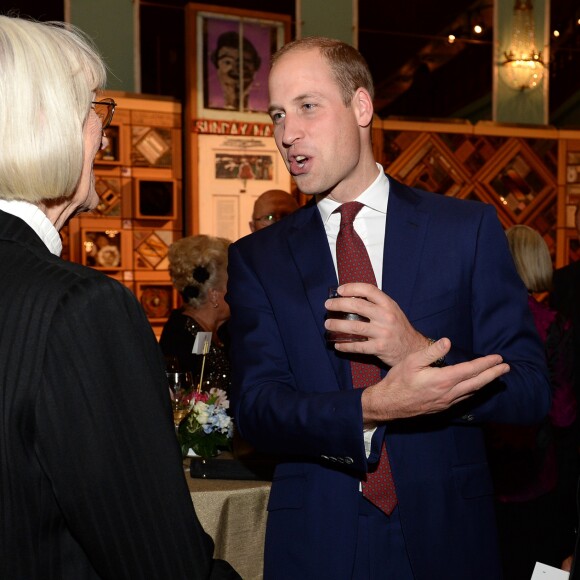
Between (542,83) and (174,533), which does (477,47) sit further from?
(174,533)

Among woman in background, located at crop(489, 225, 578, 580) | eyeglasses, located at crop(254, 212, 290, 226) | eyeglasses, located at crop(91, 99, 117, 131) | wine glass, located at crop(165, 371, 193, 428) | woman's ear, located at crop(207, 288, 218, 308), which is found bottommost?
woman in background, located at crop(489, 225, 578, 580)

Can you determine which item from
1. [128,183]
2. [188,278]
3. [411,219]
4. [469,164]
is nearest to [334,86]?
[411,219]

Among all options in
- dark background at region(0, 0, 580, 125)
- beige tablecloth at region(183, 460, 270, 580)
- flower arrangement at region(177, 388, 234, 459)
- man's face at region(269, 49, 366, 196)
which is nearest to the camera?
man's face at region(269, 49, 366, 196)

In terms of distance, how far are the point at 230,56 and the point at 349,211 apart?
7199mm

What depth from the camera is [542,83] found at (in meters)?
10.2

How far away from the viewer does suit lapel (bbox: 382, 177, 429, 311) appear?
184cm

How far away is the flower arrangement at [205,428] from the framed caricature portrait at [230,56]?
622cm

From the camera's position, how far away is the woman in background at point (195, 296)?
4367 mm

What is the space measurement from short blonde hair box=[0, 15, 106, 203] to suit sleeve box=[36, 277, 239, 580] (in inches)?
9.2

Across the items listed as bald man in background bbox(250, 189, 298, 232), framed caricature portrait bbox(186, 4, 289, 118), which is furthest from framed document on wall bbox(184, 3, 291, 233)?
bald man in background bbox(250, 189, 298, 232)

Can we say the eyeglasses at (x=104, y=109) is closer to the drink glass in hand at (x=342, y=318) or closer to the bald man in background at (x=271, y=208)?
the drink glass in hand at (x=342, y=318)

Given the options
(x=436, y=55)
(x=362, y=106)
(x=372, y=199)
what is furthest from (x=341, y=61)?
(x=436, y=55)

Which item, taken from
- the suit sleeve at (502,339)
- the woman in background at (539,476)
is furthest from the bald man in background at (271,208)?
the suit sleeve at (502,339)

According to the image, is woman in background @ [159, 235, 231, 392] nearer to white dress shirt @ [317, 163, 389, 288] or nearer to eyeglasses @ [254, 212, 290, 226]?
eyeglasses @ [254, 212, 290, 226]
